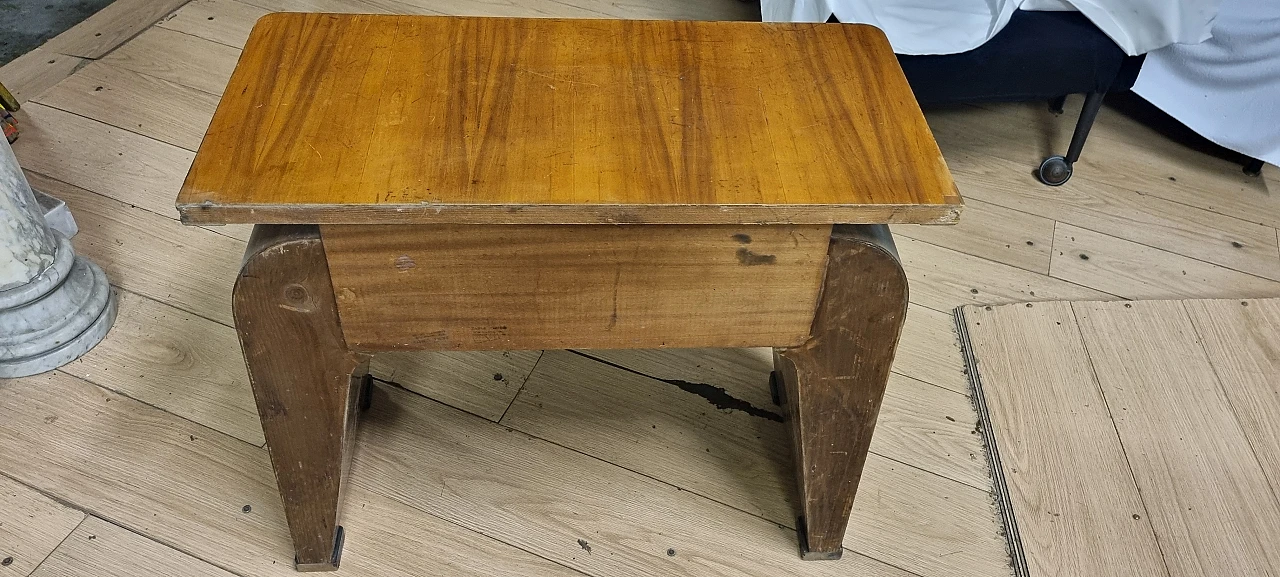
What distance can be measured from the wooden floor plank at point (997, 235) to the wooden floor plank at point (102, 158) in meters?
1.18

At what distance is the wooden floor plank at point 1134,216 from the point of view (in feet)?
4.93

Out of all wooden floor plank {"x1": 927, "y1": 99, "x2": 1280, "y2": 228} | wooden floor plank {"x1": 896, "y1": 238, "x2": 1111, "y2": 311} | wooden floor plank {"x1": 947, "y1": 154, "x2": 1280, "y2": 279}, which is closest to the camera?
wooden floor plank {"x1": 896, "y1": 238, "x2": 1111, "y2": 311}

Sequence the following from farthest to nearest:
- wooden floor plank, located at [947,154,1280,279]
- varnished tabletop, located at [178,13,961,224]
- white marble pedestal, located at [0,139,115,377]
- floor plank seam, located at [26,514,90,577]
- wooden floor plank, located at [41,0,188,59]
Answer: wooden floor plank, located at [41,0,188,59] → wooden floor plank, located at [947,154,1280,279] → white marble pedestal, located at [0,139,115,377] → floor plank seam, located at [26,514,90,577] → varnished tabletop, located at [178,13,961,224]

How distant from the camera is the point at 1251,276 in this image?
1457 mm

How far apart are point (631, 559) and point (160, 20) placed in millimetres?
1589

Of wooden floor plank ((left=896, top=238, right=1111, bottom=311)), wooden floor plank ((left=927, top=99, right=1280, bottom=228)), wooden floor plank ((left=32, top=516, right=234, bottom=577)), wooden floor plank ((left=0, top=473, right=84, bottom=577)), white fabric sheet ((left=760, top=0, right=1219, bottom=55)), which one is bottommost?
wooden floor plank ((left=927, top=99, right=1280, bottom=228))

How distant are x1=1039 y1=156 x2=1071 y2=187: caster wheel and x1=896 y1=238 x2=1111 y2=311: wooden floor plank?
281 millimetres

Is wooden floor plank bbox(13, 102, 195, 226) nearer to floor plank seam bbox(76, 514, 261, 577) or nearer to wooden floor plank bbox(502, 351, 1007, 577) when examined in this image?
floor plank seam bbox(76, 514, 261, 577)

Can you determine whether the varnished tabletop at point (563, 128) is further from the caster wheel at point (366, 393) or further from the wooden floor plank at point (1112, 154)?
the wooden floor plank at point (1112, 154)

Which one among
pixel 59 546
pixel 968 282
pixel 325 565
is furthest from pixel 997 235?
pixel 59 546

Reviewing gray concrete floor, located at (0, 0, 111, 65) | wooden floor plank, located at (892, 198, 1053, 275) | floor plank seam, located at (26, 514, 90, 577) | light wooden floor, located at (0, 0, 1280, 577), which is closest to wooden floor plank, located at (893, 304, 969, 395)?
light wooden floor, located at (0, 0, 1280, 577)

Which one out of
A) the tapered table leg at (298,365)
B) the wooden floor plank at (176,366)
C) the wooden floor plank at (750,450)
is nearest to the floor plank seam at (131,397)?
the wooden floor plank at (176,366)

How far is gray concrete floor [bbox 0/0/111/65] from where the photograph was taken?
6.16 ft

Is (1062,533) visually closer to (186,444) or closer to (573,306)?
(573,306)
